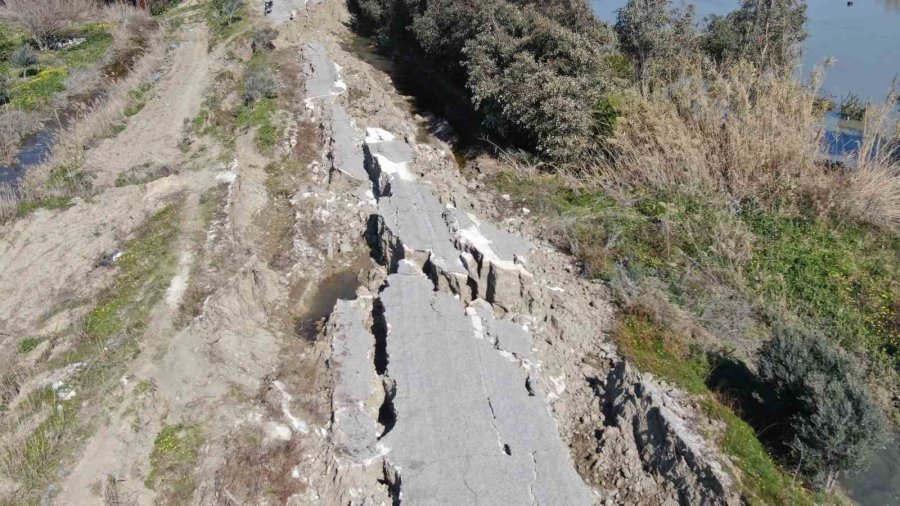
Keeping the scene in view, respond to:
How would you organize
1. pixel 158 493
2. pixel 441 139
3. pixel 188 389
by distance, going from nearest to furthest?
pixel 158 493 → pixel 188 389 → pixel 441 139

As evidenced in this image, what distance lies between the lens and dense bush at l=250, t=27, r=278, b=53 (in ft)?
76.8

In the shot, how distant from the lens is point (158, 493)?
25.3ft

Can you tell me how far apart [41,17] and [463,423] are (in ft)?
100

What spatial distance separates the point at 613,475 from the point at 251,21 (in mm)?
26112

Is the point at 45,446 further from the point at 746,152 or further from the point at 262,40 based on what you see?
the point at 262,40

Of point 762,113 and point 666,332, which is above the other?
point 762,113

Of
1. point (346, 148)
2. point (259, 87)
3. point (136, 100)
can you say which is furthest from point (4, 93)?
point (346, 148)

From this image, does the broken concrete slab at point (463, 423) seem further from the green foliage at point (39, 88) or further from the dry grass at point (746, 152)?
the green foliage at point (39, 88)

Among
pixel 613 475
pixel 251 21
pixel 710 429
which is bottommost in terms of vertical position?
pixel 613 475

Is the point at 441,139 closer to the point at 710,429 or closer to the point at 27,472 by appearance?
the point at 710,429

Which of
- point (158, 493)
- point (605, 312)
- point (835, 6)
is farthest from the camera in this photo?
point (835, 6)

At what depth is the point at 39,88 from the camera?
22.3 m

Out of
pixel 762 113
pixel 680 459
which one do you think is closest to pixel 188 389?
pixel 680 459

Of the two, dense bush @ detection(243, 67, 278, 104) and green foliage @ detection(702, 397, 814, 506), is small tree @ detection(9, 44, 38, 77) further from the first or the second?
green foliage @ detection(702, 397, 814, 506)
